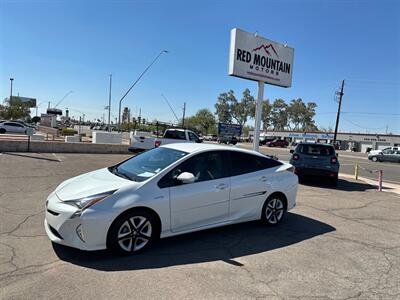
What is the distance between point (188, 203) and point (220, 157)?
1.09 meters

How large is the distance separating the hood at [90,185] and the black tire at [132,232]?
0.43 metres

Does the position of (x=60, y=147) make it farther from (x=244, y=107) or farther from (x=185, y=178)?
(x=244, y=107)

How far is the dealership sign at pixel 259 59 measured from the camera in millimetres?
14125

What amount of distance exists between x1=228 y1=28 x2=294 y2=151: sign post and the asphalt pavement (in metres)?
8.84

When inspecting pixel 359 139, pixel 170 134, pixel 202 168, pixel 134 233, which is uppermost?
pixel 359 139

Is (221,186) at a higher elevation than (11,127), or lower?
higher

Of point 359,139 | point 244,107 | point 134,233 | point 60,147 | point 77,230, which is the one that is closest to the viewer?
point 77,230

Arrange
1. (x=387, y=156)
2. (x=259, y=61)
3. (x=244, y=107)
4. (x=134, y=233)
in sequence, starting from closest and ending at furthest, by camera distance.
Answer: (x=134, y=233)
(x=259, y=61)
(x=387, y=156)
(x=244, y=107)

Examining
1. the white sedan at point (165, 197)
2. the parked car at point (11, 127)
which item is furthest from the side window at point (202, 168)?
the parked car at point (11, 127)

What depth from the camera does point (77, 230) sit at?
4074 millimetres

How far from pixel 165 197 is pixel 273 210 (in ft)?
8.14

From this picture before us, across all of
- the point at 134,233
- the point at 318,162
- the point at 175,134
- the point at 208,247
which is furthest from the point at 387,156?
the point at 134,233

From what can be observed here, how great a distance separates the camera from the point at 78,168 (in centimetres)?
1273

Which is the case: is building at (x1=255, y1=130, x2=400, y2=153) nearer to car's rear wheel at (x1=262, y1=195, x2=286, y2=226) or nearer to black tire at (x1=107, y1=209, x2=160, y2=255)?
car's rear wheel at (x1=262, y1=195, x2=286, y2=226)
